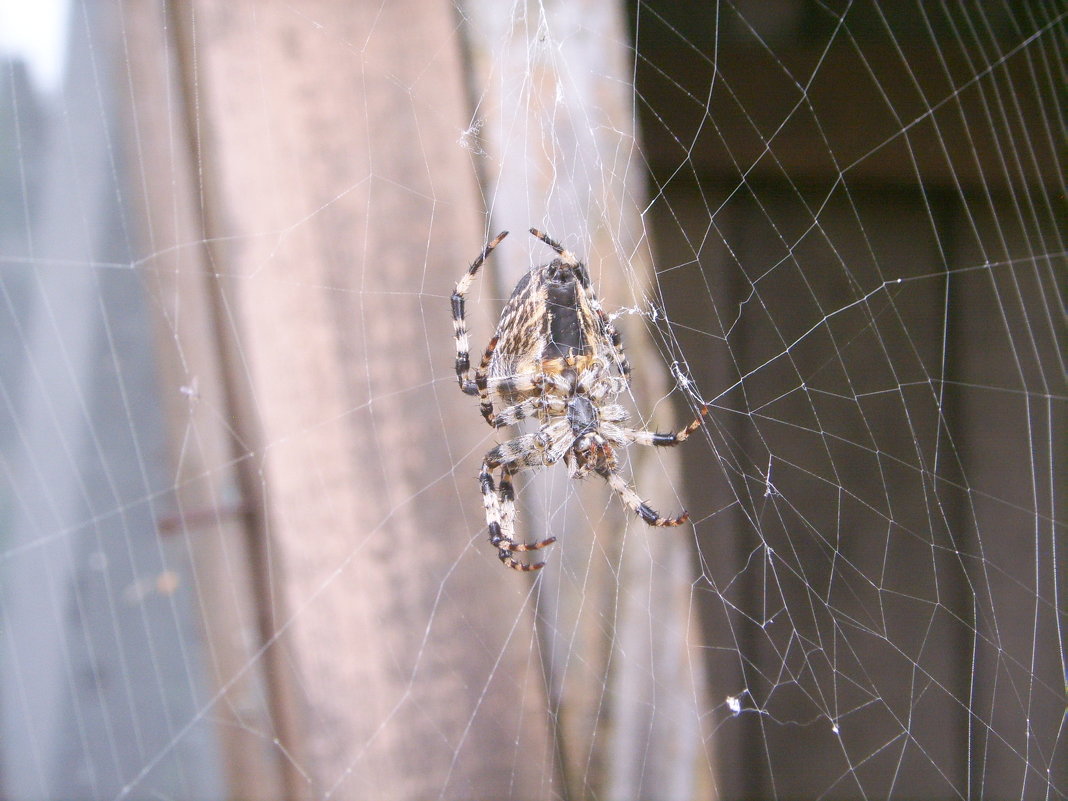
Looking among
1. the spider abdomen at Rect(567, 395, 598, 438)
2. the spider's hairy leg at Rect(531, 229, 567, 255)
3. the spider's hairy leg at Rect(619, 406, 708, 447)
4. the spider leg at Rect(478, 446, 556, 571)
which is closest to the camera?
the spider's hairy leg at Rect(531, 229, 567, 255)

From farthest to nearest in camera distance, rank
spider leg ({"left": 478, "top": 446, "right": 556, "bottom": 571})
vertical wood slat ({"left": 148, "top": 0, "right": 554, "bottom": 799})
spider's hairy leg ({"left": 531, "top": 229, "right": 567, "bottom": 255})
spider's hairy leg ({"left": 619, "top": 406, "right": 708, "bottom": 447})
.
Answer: spider leg ({"left": 478, "top": 446, "right": 556, "bottom": 571}), spider's hairy leg ({"left": 619, "top": 406, "right": 708, "bottom": 447}), spider's hairy leg ({"left": 531, "top": 229, "right": 567, "bottom": 255}), vertical wood slat ({"left": 148, "top": 0, "right": 554, "bottom": 799})

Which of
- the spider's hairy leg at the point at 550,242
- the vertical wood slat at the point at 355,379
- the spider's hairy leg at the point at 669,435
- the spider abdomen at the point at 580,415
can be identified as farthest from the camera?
the spider abdomen at the point at 580,415

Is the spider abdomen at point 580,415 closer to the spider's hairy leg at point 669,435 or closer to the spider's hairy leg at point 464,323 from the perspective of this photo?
the spider's hairy leg at point 669,435

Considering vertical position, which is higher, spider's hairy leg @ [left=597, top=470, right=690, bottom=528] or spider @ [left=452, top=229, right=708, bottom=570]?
spider @ [left=452, top=229, right=708, bottom=570]

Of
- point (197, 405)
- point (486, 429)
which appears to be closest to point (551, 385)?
point (486, 429)

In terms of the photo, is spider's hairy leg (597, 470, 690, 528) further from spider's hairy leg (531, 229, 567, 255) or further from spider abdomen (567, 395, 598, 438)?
spider's hairy leg (531, 229, 567, 255)

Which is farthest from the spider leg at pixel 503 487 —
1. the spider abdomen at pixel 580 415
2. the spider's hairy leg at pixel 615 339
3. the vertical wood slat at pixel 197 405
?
the vertical wood slat at pixel 197 405

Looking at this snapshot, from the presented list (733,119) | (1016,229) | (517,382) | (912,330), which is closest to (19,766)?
(517,382)

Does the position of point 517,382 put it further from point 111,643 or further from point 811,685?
point 111,643

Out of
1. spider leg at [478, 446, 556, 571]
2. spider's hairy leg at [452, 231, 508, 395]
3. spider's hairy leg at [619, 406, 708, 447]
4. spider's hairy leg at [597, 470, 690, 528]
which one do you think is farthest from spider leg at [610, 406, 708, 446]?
spider's hairy leg at [452, 231, 508, 395]
